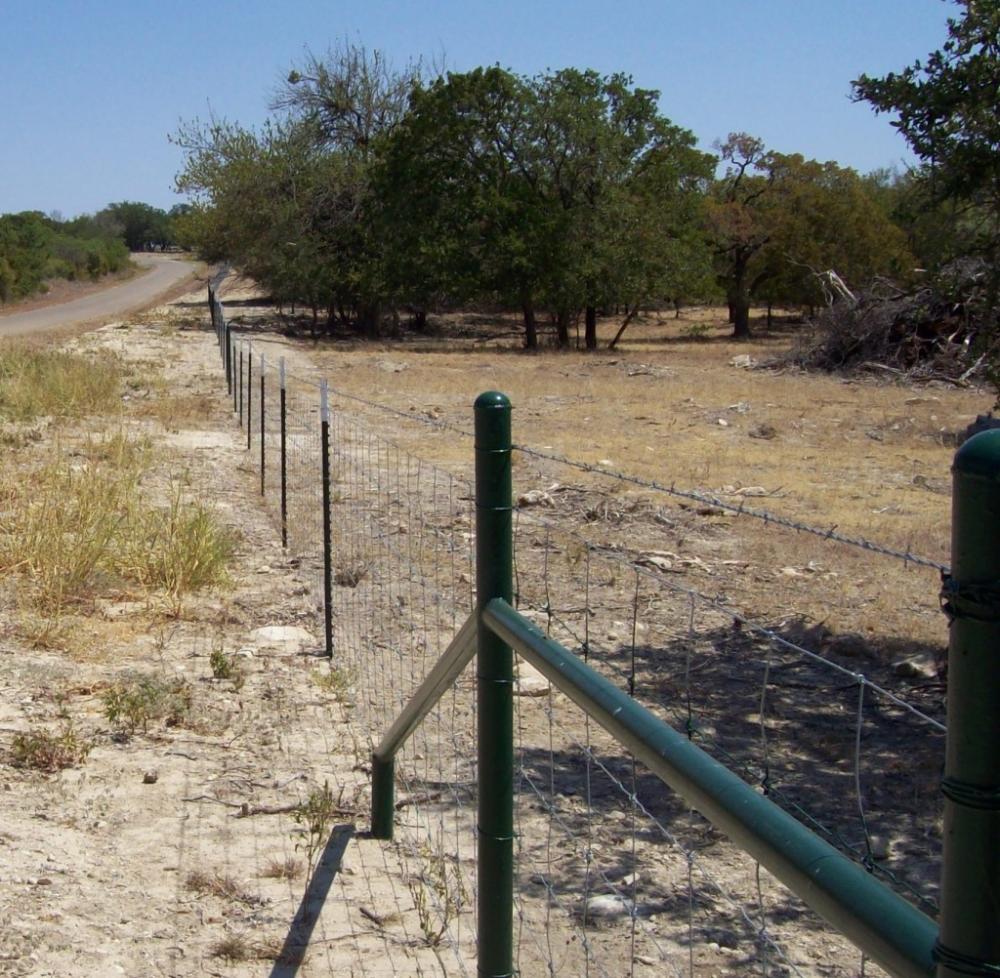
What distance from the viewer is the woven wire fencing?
4043 mm

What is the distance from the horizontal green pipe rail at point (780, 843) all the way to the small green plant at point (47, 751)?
140 inches

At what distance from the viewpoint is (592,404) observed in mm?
22438

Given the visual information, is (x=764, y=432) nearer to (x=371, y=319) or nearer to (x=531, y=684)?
(x=531, y=684)

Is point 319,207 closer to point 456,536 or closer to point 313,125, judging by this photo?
point 313,125

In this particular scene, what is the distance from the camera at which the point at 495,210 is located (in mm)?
34781

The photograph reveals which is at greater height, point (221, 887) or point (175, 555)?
point (175, 555)

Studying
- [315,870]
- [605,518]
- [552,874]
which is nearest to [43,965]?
[315,870]

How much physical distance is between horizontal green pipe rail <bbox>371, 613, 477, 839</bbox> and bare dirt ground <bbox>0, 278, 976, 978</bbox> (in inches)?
6.0

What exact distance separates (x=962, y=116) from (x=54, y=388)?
1301 centimetres

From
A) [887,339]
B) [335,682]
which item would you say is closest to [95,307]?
[887,339]

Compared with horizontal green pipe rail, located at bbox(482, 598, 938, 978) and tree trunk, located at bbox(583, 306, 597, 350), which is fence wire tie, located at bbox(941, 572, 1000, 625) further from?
tree trunk, located at bbox(583, 306, 597, 350)

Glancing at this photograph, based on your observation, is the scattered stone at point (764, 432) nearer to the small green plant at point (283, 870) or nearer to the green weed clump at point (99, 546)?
the green weed clump at point (99, 546)

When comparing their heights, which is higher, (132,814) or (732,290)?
(732,290)

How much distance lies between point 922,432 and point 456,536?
11.4 m
